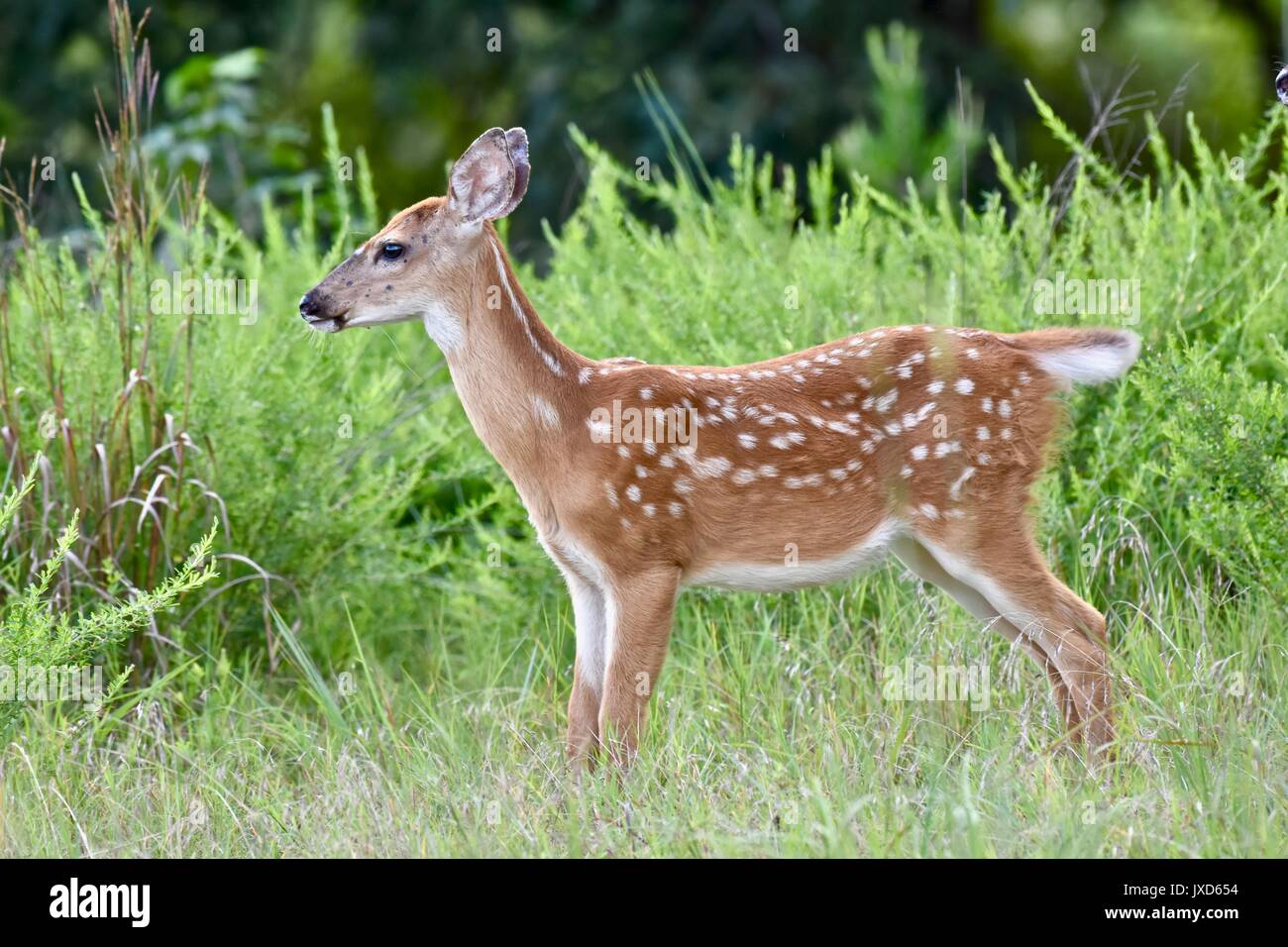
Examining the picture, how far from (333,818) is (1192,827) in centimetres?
203

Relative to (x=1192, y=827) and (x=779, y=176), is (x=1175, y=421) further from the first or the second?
(x=779, y=176)

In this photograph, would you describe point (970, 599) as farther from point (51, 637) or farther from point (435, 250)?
point (51, 637)

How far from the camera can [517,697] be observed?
224 inches

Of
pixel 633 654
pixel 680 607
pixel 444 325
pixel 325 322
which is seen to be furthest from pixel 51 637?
pixel 680 607

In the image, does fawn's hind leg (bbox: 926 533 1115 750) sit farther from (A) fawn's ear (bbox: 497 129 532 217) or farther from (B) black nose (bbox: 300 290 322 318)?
(B) black nose (bbox: 300 290 322 318)

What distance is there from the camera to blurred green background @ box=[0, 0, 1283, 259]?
1169 cm

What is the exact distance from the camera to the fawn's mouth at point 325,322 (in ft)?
15.3

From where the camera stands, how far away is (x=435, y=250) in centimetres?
474

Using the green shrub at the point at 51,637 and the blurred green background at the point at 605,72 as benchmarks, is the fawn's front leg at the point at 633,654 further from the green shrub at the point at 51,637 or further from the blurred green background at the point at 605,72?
the blurred green background at the point at 605,72

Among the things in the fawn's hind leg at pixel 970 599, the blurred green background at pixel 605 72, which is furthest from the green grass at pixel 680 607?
the blurred green background at pixel 605 72

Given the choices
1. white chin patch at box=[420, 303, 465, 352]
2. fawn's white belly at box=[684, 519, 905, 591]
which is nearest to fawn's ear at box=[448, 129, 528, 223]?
white chin patch at box=[420, 303, 465, 352]

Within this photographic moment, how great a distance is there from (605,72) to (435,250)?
835 centimetres

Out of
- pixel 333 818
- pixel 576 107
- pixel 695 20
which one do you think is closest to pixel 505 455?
pixel 333 818

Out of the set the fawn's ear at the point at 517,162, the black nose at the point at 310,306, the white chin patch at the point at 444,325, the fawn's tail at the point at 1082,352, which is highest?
the fawn's ear at the point at 517,162
